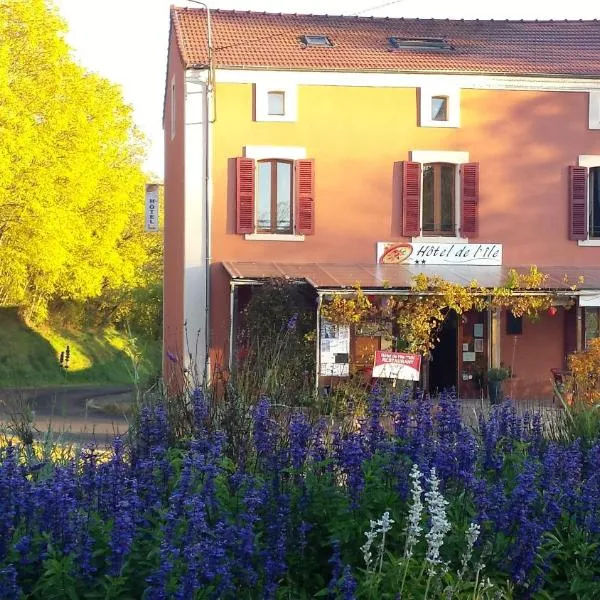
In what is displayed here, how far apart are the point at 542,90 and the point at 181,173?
6.91m

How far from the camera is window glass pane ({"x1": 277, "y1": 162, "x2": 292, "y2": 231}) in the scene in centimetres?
1992

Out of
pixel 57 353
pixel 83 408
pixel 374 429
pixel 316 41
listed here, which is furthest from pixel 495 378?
pixel 57 353

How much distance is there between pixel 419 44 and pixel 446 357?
614cm

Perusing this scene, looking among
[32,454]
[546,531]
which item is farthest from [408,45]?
[546,531]

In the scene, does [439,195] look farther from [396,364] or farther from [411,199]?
[396,364]

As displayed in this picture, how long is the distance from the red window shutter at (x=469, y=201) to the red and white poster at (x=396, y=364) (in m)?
7.60

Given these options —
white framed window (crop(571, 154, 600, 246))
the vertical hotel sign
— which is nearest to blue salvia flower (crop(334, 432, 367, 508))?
white framed window (crop(571, 154, 600, 246))

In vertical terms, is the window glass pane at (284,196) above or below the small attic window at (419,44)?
below

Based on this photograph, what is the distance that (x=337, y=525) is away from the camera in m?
4.96

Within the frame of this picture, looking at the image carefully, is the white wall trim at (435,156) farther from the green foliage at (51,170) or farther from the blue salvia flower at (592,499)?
the blue salvia flower at (592,499)

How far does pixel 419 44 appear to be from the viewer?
70.2 feet

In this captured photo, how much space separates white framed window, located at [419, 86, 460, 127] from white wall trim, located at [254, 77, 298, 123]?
2370 millimetres

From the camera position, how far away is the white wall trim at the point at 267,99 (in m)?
19.7

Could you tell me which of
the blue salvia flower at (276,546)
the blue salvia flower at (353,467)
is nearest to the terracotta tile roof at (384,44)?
the blue salvia flower at (353,467)
